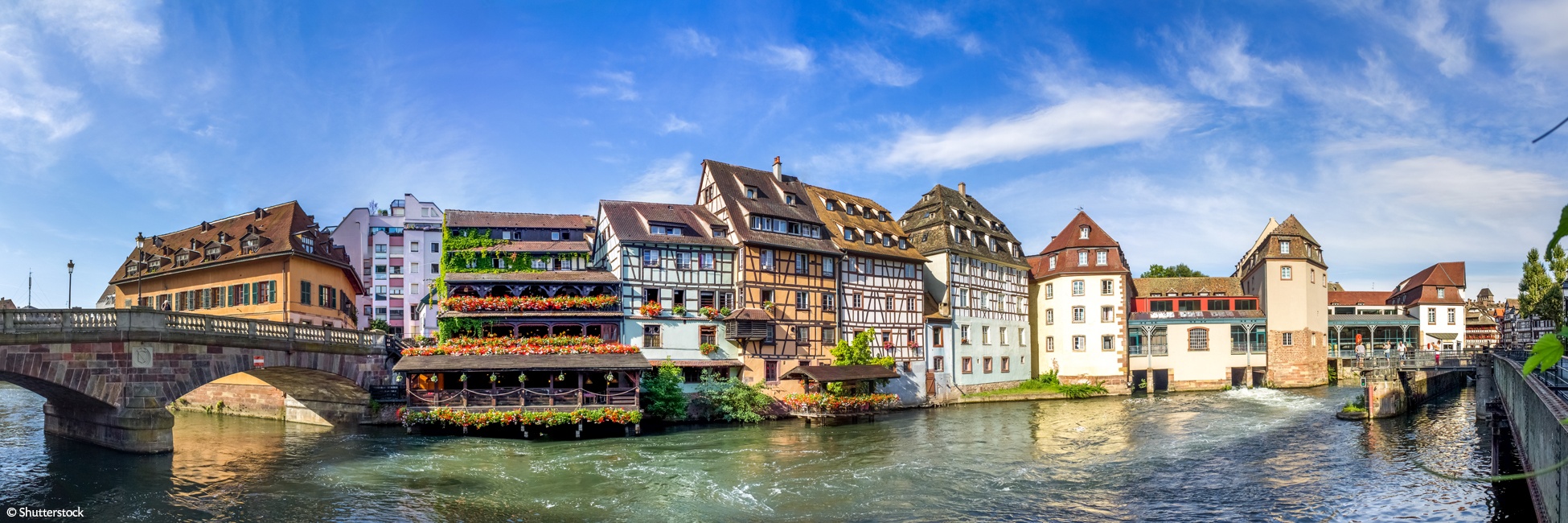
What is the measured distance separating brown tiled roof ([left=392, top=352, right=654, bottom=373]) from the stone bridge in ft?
14.2

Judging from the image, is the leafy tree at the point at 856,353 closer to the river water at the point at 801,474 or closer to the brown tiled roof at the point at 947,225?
the river water at the point at 801,474

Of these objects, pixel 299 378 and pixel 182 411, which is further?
pixel 182 411

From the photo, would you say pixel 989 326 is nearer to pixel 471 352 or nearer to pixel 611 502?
pixel 471 352

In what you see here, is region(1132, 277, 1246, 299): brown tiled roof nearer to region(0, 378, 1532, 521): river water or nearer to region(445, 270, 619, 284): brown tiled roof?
region(0, 378, 1532, 521): river water

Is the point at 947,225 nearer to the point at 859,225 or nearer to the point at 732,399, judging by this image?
the point at 859,225

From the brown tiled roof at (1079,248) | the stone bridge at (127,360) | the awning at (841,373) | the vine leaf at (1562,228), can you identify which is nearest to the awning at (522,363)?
A: the stone bridge at (127,360)

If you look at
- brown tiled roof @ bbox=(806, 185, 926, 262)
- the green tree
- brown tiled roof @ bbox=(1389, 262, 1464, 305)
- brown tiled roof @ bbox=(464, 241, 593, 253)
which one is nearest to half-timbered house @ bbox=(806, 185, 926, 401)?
brown tiled roof @ bbox=(806, 185, 926, 262)

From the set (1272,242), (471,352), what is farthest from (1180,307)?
(471,352)

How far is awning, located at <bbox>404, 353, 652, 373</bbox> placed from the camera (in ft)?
130

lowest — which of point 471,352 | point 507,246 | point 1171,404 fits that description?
point 1171,404

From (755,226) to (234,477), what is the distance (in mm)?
27951

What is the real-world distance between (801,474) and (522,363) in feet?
50.7

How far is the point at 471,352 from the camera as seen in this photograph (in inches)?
1663

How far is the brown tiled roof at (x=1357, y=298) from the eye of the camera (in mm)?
91688
